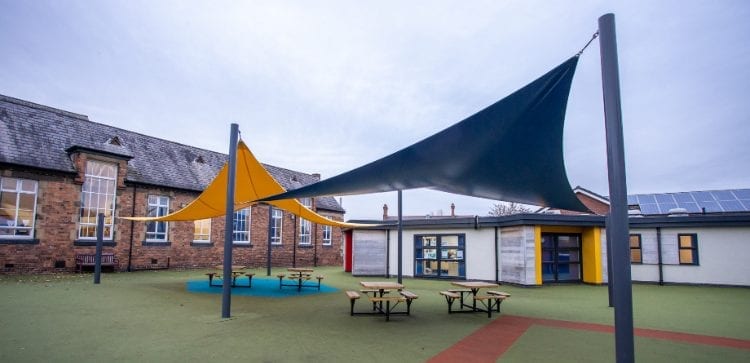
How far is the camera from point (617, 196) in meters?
3.00

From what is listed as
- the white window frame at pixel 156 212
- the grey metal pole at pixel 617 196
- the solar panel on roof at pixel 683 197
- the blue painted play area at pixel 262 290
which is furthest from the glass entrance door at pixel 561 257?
the white window frame at pixel 156 212

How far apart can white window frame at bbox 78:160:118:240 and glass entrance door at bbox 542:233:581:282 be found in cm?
1498

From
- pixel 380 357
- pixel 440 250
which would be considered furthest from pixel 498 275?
pixel 380 357

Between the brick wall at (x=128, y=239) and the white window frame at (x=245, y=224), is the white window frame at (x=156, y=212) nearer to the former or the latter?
the brick wall at (x=128, y=239)

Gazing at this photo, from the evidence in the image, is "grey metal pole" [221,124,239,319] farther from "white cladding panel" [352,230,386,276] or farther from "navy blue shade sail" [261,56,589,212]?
"white cladding panel" [352,230,386,276]

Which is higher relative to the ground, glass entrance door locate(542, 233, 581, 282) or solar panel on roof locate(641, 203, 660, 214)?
solar panel on roof locate(641, 203, 660, 214)

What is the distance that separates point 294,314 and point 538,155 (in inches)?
187

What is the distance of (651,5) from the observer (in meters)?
6.37

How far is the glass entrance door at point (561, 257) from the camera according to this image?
44.0 feet

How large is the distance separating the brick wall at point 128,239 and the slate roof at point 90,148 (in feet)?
1.38

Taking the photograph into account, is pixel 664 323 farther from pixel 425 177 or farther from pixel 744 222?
pixel 744 222

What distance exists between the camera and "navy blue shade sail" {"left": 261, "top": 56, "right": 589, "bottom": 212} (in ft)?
15.4

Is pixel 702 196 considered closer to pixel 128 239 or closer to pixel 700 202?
pixel 700 202

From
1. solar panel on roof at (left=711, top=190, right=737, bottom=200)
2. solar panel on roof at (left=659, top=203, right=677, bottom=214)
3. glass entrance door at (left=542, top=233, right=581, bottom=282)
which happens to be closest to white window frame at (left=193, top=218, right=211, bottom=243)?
glass entrance door at (left=542, top=233, right=581, bottom=282)
